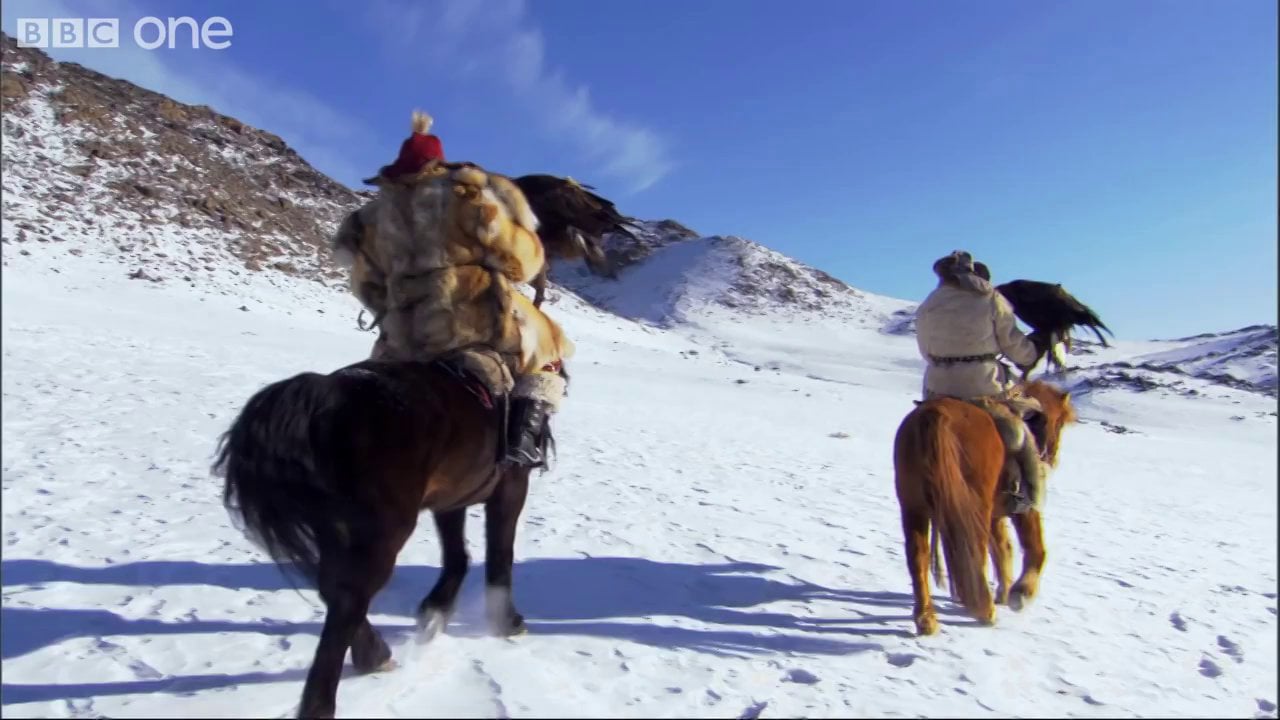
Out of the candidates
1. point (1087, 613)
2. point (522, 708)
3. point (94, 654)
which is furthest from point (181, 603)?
point (1087, 613)

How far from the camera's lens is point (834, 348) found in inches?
1791

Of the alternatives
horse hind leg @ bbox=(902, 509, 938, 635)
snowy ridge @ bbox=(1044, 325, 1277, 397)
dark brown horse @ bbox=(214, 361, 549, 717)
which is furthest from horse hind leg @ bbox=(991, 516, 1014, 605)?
snowy ridge @ bbox=(1044, 325, 1277, 397)

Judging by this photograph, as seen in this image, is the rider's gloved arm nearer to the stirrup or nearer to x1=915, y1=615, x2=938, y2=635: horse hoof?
the stirrup

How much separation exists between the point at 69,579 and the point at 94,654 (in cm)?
91

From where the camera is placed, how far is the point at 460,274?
296 cm

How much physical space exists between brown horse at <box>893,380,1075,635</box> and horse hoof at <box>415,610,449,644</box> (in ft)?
7.77

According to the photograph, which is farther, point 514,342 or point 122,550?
point 122,550

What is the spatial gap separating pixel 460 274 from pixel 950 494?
2675 millimetres

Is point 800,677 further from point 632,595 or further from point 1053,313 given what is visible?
point 1053,313

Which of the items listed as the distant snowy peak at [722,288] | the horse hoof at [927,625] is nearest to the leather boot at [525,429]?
the horse hoof at [927,625]

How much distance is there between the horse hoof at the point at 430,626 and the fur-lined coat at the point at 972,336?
2954 millimetres

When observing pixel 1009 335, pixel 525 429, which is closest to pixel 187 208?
pixel 525 429

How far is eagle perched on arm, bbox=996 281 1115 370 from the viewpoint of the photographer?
14.6ft

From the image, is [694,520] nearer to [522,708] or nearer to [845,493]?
[845,493]
